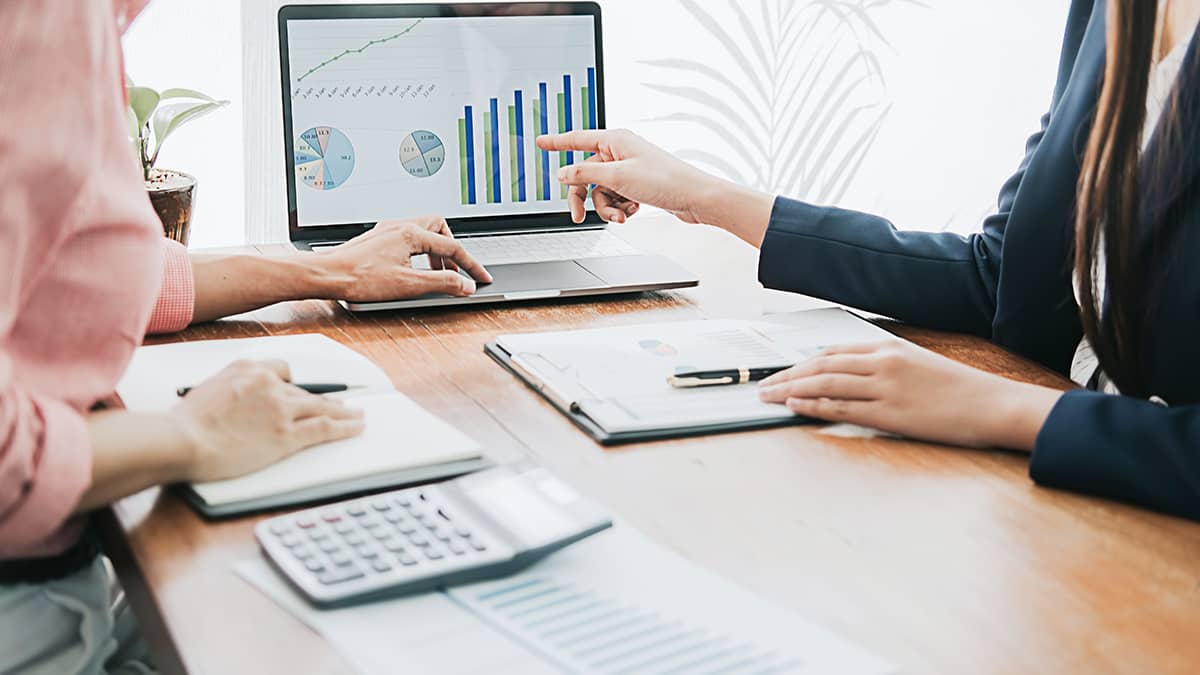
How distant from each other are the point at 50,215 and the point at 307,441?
0.78 feet

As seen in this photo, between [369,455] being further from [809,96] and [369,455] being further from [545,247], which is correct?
[809,96]

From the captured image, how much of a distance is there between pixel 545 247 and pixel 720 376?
0.50m

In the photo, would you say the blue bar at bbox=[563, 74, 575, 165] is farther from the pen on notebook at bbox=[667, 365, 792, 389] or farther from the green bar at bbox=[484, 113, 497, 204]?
the pen on notebook at bbox=[667, 365, 792, 389]

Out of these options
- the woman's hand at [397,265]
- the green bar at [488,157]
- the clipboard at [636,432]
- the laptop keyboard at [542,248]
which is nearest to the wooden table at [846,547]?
the clipboard at [636,432]

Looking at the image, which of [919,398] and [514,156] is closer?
[919,398]

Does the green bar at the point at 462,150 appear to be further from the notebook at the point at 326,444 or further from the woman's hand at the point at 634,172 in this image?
the notebook at the point at 326,444

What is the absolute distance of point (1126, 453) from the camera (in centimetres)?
92

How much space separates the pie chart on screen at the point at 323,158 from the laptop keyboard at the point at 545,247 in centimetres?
17

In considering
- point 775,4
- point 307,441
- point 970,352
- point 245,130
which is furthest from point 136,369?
point 775,4

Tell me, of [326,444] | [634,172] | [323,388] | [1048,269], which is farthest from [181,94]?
[1048,269]

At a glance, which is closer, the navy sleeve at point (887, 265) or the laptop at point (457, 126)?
the navy sleeve at point (887, 265)

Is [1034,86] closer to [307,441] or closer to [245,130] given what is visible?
[245,130]

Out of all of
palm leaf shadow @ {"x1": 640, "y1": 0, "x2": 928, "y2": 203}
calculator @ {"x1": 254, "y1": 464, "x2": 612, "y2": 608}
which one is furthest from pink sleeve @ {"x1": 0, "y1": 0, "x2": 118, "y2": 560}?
palm leaf shadow @ {"x1": 640, "y1": 0, "x2": 928, "y2": 203}

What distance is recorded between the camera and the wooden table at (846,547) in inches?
27.8
